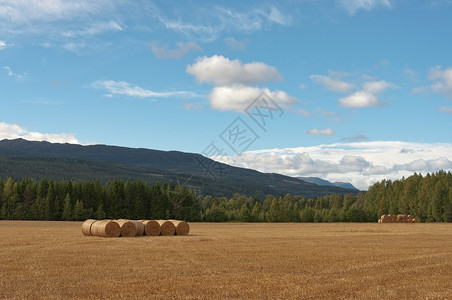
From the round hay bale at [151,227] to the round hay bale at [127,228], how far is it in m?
1.14

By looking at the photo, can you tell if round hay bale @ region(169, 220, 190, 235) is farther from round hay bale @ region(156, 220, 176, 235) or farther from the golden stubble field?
the golden stubble field

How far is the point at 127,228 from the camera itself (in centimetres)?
3822

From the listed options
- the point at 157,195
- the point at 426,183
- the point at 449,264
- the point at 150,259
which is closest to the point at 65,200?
the point at 157,195

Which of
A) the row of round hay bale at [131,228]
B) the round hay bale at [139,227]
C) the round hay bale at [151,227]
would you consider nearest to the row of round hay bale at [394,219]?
the row of round hay bale at [131,228]

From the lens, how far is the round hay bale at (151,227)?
39.5m

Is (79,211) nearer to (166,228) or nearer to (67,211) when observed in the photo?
(67,211)

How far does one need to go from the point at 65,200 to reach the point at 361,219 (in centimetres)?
6805

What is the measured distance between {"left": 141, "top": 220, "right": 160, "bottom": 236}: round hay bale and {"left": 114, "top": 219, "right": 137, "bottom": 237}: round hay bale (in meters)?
1.14

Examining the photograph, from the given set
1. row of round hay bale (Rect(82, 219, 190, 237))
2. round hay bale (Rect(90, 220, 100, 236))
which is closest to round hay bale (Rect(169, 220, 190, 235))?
row of round hay bale (Rect(82, 219, 190, 237))

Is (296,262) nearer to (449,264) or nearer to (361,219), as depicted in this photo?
(449,264)

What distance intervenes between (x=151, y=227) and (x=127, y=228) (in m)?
2.22

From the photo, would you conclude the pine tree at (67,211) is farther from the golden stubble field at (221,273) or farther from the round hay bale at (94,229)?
the golden stubble field at (221,273)

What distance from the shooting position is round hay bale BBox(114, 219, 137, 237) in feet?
125

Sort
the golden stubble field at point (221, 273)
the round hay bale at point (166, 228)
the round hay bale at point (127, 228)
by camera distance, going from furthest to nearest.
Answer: the round hay bale at point (166, 228), the round hay bale at point (127, 228), the golden stubble field at point (221, 273)
